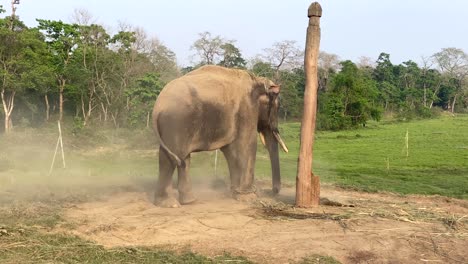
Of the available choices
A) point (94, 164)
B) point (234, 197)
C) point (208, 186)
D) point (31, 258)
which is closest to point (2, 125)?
point (94, 164)

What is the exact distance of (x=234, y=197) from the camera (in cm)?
1016

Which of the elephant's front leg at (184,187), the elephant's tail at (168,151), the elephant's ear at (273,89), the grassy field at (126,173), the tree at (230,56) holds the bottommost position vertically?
the grassy field at (126,173)

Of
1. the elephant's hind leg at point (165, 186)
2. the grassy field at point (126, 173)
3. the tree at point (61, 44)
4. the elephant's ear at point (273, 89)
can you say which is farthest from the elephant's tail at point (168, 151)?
the tree at point (61, 44)

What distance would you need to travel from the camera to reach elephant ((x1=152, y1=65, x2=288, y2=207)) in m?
9.33

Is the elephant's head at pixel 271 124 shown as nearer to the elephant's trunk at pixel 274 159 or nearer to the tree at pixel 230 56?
the elephant's trunk at pixel 274 159

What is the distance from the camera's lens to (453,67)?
7156 centimetres

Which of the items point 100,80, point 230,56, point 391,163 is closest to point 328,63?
point 230,56

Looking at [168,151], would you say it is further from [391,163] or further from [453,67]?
[453,67]

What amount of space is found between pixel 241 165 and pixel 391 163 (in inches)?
410

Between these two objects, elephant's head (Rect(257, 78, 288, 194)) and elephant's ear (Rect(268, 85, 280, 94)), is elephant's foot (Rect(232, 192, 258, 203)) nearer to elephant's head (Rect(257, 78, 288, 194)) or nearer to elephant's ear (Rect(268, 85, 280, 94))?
elephant's head (Rect(257, 78, 288, 194))

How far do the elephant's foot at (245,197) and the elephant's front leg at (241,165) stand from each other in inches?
0.4

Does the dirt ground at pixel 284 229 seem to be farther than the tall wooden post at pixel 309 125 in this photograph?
No

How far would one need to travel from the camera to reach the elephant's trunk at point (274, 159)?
425 inches

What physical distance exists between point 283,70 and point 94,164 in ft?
116
